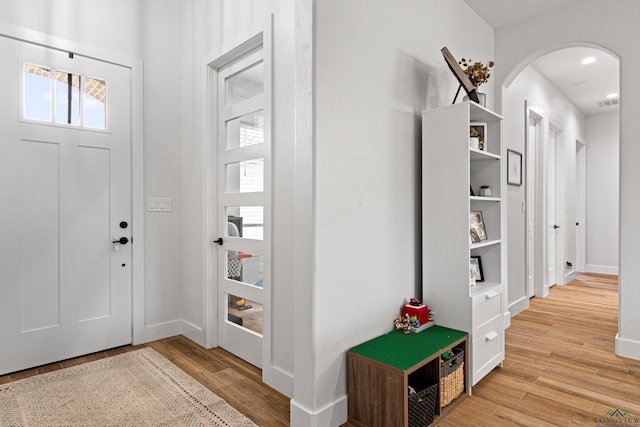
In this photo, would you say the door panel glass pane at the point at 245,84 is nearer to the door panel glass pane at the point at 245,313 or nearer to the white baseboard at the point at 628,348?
the door panel glass pane at the point at 245,313

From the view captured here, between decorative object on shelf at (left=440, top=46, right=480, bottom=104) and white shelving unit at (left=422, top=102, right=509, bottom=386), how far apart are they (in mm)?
128

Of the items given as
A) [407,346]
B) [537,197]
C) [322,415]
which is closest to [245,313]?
[322,415]

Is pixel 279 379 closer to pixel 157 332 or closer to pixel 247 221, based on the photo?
pixel 247 221

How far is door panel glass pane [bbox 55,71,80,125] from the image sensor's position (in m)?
2.63

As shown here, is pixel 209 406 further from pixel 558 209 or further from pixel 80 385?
pixel 558 209

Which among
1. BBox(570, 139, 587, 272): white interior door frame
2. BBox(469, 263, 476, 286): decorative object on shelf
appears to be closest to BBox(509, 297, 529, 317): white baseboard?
BBox(469, 263, 476, 286): decorative object on shelf

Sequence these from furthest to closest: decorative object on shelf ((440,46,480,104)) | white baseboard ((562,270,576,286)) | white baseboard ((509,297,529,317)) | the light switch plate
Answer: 1. white baseboard ((562,270,576,286))
2. white baseboard ((509,297,529,317))
3. the light switch plate
4. decorative object on shelf ((440,46,480,104))

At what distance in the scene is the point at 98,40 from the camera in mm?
2801

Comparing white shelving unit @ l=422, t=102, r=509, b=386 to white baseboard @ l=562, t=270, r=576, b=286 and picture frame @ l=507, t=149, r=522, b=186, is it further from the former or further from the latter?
white baseboard @ l=562, t=270, r=576, b=286

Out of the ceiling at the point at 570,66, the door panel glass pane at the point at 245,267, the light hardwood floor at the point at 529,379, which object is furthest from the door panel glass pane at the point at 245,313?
the ceiling at the point at 570,66

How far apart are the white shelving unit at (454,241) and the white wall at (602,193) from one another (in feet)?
16.7

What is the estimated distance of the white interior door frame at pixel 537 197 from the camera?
4.38 m

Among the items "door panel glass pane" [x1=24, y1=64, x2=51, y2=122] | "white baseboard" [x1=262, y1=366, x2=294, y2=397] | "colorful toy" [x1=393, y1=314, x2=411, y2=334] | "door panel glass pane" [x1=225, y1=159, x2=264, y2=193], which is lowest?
"white baseboard" [x1=262, y1=366, x2=294, y2=397]

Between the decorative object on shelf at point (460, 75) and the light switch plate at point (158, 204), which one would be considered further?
the light switch plate at point (158, 204)
